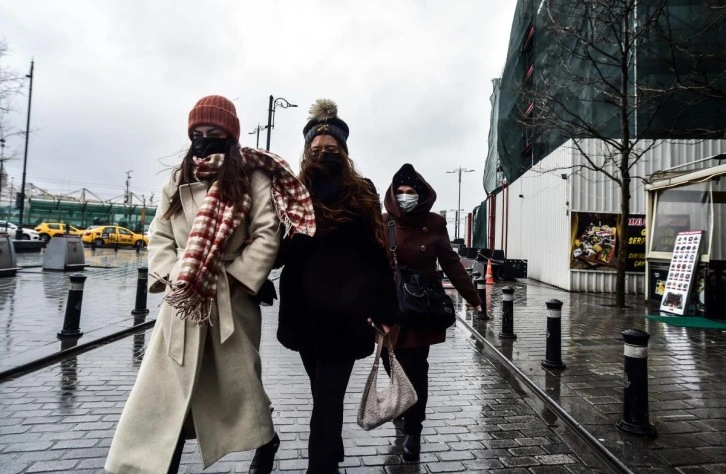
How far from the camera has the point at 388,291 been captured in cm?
238

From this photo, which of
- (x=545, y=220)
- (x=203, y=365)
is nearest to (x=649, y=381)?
(x=203, y=365)

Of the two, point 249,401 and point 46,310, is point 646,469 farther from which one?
point 46,310

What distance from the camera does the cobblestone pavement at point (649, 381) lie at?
3.12 metres

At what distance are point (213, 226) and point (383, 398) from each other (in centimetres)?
135

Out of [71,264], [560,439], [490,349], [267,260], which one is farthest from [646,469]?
[71,264]

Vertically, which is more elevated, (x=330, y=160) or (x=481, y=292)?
(x=330, y=160)

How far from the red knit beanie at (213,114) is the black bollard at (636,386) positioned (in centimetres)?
313

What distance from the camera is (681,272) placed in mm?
9383

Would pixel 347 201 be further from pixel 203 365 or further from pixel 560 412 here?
pixel 560 412

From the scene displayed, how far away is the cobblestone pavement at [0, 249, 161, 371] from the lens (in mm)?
5684

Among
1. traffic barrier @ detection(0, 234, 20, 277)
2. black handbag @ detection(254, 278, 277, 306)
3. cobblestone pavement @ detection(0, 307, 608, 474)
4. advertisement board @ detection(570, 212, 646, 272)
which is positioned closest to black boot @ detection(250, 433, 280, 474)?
cobblestone pavement @ detection(0, 307, 608, 474)

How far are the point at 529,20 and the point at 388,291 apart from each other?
20700 mm

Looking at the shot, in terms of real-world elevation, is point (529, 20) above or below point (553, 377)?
above

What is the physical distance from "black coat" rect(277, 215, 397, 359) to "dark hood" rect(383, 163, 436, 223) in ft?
2.96
